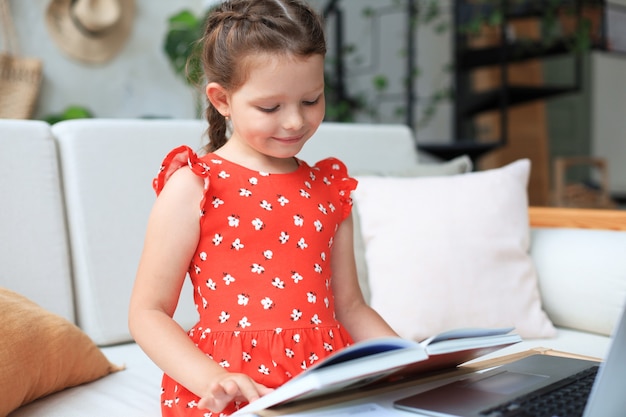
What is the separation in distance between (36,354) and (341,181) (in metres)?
0.54

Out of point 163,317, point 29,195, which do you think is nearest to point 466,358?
point 163,317

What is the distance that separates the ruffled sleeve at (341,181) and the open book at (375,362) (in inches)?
14.2

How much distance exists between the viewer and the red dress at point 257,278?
991 millimetres

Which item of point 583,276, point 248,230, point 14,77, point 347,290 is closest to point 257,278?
point 248,230

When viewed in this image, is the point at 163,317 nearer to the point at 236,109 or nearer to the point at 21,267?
the point at 236,109

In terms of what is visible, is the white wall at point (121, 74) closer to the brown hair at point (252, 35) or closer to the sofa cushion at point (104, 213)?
the sofa cushion at point (104, 213)

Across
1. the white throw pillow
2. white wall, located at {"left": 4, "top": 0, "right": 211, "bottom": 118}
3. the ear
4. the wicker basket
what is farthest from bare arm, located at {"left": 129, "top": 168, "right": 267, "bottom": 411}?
white wall, located at {"left": 4, "top": 0, "right": 211, "bottom": 118}

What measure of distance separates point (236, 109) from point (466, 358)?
0.43 meters

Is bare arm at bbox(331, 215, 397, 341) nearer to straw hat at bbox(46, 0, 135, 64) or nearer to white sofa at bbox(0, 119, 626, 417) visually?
white sofa at bbox(0, 119, 626, 417)

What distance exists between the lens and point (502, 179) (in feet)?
5.98

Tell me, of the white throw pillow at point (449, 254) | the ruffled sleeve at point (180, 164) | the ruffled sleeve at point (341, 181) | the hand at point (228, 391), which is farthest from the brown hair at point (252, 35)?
the white throw pillow at point (449, 254)

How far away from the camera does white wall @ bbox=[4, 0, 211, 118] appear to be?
344 cm

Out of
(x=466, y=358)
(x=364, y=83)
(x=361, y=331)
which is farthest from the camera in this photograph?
(x=364, y=83)

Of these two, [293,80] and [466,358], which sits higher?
[293,80]
